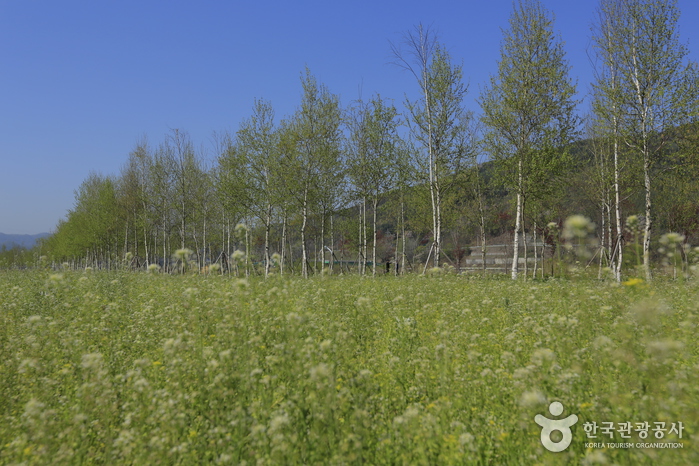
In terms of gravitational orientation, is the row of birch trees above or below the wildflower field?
above

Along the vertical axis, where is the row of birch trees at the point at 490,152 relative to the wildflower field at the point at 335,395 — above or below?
above

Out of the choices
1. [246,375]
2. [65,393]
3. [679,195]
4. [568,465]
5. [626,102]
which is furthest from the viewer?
[679,195]

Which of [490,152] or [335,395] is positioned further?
[490,152]

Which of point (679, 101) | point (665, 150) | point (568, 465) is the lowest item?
point (568, 465)

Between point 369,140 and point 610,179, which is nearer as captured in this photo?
point 610,179

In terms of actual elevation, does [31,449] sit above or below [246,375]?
below

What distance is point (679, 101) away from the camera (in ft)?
56.9

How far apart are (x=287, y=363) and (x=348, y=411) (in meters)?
0.78

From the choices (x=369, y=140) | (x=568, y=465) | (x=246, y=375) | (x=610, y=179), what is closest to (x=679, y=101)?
(x=610, y=179)

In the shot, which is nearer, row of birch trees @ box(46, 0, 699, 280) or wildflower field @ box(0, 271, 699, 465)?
wildflower field @ box(0, 271, 699, 465)

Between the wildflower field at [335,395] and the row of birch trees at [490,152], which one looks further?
the row of birch trees at [490,152]

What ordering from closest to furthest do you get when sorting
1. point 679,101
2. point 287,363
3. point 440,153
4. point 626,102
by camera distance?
point 287,363 → point 679,101 → point 626,102 → point 440,153

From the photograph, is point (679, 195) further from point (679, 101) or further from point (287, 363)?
point (287, 363)

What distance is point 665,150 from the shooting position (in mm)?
18844
